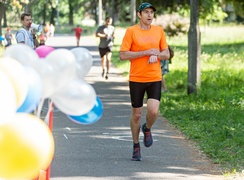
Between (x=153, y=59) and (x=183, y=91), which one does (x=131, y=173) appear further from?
(x=183, y=91)

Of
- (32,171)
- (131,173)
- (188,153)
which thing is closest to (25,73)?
(32,171)

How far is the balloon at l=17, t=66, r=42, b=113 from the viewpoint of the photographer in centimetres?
438

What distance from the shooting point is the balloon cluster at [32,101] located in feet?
13.1

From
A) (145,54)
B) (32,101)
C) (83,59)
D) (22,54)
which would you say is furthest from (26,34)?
(32,101)

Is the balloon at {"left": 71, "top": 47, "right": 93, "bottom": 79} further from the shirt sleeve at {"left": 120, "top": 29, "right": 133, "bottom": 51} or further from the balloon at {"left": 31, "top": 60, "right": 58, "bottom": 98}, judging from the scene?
the shirt sleeve at {"left": 120, "top": 29, "right": 133, "bottom": 51}

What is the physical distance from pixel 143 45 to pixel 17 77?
4896mm

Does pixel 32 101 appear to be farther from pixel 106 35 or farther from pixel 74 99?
pixel 106 35

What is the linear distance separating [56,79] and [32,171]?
0.78 meters

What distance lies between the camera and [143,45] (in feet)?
29.7

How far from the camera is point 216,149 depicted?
1044cm

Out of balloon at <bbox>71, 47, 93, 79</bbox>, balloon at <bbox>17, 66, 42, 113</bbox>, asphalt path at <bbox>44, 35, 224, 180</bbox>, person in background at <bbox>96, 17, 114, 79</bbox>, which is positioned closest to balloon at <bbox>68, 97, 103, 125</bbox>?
balloon at <bbox>71, 47, 93, 79</bbox>

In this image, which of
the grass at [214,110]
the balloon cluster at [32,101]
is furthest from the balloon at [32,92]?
the grass at [214,110]

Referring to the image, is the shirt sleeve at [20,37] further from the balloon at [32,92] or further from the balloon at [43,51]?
the balloon at [32,92]

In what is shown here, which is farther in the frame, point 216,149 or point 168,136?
point 168,136
